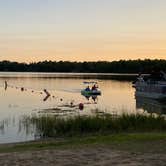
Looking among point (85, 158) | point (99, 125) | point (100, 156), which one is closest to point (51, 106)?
point (99, 125)

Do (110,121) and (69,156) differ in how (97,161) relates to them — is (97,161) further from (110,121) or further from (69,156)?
(110,121)

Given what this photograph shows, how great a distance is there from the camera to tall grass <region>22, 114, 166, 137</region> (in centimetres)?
2384

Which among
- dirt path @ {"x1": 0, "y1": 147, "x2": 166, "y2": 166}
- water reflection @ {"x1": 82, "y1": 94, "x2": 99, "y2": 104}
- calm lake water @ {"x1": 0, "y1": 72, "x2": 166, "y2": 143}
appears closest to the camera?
→ dirt path @ {"x1": 0, "y1": 147, "x2": 166, "y2": 166}

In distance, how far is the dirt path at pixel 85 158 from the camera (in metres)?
11.5

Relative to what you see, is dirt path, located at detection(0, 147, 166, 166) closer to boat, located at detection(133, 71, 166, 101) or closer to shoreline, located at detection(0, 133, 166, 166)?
shoreline, located at detection(0, 133, 166, 166)

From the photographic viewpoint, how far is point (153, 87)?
6862 cm

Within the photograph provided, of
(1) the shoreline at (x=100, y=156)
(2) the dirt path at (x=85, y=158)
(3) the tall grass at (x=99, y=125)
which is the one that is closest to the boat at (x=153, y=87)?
(3) the tall grass at (x=99, y=125)

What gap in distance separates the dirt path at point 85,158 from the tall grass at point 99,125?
32.3ft

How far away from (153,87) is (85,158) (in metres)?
57.3

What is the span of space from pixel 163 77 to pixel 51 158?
5763 cm

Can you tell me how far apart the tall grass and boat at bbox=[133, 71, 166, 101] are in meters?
39.8

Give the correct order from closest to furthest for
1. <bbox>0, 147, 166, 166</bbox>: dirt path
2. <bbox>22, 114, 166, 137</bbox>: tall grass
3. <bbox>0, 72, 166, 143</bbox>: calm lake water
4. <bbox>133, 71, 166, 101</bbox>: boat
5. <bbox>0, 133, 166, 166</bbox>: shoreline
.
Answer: <bbox>0, 147, 166, 166</bbox>: dirt path → <bbox>0, 133, 166, 166</bbox>: shoreline → <bbox>22, 114, 166, 137</bbox>: tall grass → <bbox>0, 72, 166, 143</bbox>: calm lake water → <bbox>133, 71, 166, 101</bbox>: boat

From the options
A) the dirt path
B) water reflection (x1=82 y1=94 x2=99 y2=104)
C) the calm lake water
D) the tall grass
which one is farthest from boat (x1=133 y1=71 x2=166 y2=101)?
the dirt path

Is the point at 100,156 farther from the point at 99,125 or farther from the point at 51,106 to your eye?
the point at 51,106
